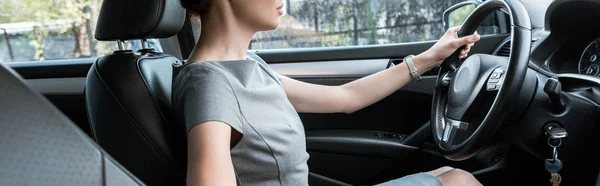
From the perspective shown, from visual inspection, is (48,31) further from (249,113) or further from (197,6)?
(249,113)

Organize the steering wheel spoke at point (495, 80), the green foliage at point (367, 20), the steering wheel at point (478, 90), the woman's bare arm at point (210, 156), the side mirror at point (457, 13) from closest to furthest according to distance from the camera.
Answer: the woman's bare arm at point (210, 156), the steering wheel at point (478, 90), the steering wheel spoke at point (495, 80), the side mirror at point (457, 13), the green foliage at point (367, 20)

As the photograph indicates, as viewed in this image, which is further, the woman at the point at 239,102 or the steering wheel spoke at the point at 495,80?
the steering wheel spoke at the point at 495,80

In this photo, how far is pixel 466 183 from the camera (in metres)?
1.55

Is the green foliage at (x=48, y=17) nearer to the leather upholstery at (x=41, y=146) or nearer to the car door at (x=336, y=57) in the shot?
the car door at (x=336, y=57)

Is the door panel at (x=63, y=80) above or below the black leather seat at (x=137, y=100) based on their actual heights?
below

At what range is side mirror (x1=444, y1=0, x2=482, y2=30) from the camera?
240cm

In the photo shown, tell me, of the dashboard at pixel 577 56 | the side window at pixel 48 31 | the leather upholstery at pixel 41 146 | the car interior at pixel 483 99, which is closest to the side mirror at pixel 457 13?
the car interior at pixel 483 99

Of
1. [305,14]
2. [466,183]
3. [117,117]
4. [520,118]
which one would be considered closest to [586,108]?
[520,118]

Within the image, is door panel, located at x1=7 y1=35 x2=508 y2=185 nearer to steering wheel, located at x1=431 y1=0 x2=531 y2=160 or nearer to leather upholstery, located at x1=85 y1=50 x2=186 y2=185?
steering wheel, located at x1=431 y1=0 x2=531 y2=160

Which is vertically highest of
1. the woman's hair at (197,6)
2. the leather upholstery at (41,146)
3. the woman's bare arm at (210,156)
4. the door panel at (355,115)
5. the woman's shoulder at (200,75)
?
the leather upholstery at (41,146)

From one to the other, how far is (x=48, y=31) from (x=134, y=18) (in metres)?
1.51

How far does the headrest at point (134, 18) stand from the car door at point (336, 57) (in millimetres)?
736

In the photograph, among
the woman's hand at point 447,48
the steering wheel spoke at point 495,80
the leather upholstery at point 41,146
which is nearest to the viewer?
the leather upholstery at point 41,146

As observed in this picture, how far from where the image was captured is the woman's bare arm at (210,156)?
1.04 meters
